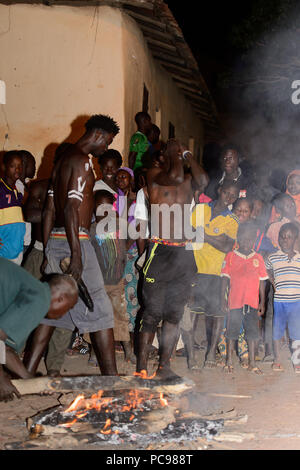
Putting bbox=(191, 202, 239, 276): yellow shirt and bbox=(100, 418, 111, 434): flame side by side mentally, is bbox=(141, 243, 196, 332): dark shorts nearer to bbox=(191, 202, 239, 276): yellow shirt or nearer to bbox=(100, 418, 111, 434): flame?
bbox=(191, 202, 239, 276): yellow shirt

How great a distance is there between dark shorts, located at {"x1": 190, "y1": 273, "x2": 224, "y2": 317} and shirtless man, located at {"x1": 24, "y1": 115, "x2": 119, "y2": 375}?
1.34m

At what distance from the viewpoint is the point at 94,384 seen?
3898 mm

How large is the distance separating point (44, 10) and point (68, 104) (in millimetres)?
1305

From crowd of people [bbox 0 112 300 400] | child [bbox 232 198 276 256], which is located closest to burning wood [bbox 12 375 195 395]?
crowd of people [bbox 0 112 300 400]

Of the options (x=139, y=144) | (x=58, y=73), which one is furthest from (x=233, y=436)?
(x=58, y=73)

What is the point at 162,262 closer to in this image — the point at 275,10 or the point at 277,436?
the point at 277,436

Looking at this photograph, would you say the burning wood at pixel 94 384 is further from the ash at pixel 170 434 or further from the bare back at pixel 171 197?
the bare back at pixel 171 197

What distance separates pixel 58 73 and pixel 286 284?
13.7 feet

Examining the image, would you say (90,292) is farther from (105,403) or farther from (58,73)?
(58,73)

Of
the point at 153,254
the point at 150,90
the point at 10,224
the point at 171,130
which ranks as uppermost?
the point at 150,90

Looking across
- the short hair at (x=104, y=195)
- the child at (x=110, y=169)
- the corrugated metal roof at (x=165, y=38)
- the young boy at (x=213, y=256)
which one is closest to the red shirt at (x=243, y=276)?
the young boy at (x=213, y=256)

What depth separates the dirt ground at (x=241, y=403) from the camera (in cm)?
335

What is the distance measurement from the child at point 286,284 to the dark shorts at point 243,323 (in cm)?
21

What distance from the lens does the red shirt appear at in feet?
18.1
